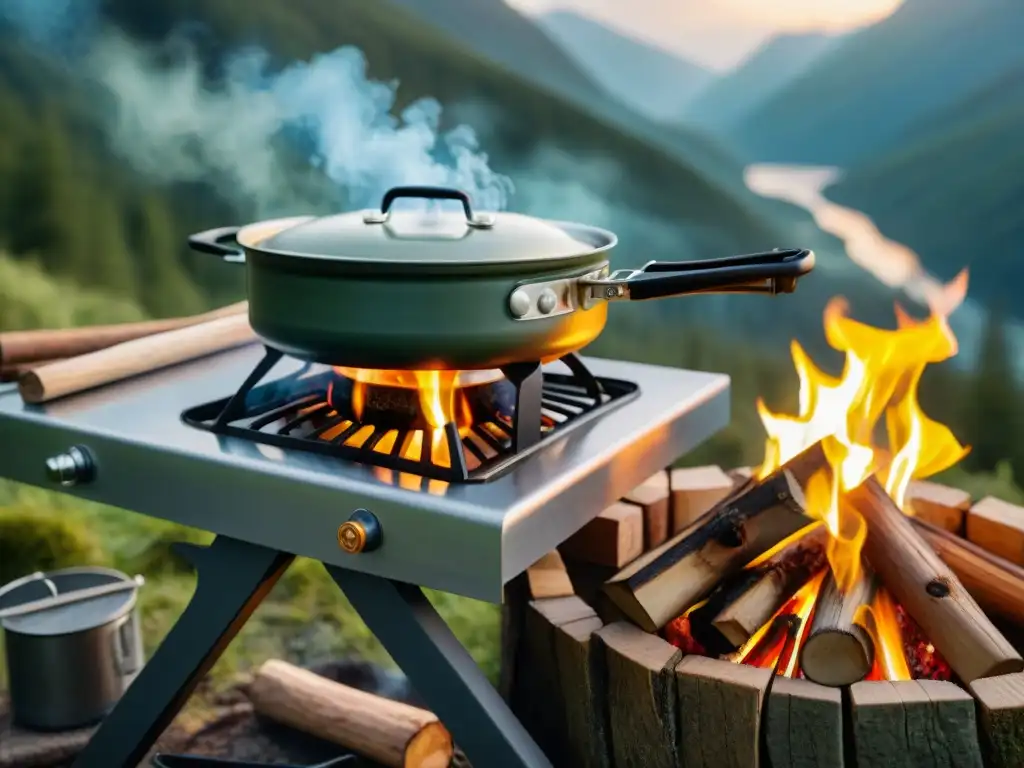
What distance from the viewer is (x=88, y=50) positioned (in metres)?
3.56

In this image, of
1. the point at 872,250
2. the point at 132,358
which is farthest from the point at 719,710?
the point at 872,250

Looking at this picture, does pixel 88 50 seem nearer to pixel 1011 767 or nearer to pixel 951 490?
pixel 951 490

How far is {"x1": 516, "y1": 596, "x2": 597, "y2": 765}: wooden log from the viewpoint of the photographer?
1.92m

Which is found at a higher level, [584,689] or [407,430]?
[407,430]

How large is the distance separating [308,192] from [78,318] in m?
0.96

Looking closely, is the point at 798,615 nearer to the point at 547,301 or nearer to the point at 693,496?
the point at 693,496

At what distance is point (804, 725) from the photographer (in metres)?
1.58

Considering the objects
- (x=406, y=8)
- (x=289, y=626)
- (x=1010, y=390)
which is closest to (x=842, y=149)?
(x=1010, y=390)

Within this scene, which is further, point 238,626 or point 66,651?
point 66,651

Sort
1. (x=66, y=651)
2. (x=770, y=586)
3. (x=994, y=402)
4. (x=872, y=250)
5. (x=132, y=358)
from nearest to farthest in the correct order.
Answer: (x=770, y=586), (x=132, y=358), (x=66, y=651), (x=994, y=402), (x=872, y=250)

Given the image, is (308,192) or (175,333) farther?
(308,192)

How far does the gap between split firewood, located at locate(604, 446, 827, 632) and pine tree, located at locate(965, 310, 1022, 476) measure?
1.74 meters

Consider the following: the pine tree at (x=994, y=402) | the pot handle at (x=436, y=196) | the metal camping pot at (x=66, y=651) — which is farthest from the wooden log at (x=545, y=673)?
the pine tree at (x=994, y=402)

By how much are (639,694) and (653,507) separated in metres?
0.61
